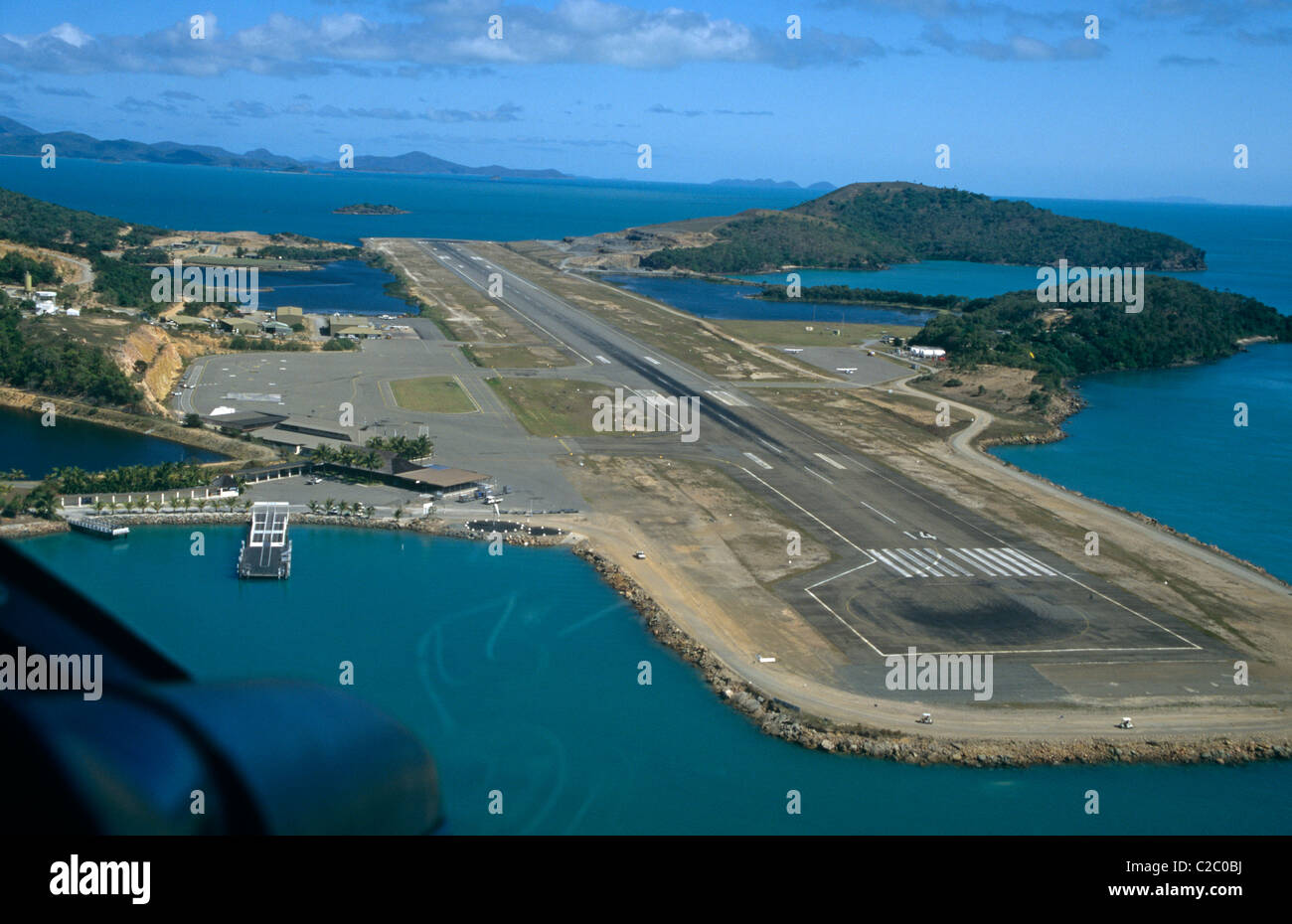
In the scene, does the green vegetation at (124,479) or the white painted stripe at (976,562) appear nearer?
the white painted stripe at (976,562)

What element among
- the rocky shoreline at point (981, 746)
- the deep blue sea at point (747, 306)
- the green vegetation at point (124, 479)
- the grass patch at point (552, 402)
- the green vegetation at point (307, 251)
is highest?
the green vegetation at point (307, 251)

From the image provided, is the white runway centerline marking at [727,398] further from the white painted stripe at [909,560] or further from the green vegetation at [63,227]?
the green vegetation at [63,227]

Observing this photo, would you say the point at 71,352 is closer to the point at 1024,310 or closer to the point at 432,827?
the point at 432,827


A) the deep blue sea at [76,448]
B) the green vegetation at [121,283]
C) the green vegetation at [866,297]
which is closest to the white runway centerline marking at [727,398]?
the deep blue sea at [76,448]

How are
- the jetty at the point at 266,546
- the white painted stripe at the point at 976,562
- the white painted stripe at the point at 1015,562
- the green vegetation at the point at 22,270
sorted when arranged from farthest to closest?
the green vegetation at the point at 22,270
the white painted stripe at the point at 1015,562
the white painted stripe at the point at 976,562
the jetty at the point at 266,546

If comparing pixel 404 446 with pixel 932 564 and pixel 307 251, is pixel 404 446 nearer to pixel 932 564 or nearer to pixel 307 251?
pixel 932 564

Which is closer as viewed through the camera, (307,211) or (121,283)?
(121,283)

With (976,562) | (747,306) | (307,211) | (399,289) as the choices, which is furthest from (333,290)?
(307,211)
